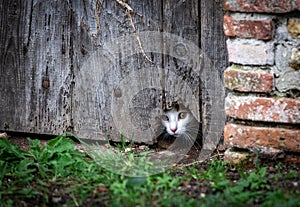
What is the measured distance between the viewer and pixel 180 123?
4062 mm

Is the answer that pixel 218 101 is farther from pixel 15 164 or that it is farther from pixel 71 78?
pixel 15 164

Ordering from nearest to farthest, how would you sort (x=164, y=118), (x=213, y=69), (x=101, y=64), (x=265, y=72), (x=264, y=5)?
(x=264, y=5), (x=265, y=72), (x=213, y=69), (x=101, y=64), (x=164, y=118)

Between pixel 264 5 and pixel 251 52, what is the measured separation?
265 millimetres

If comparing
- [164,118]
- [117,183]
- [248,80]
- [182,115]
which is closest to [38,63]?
[164,118]

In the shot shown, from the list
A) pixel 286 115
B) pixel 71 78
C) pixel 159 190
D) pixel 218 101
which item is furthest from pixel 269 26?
pixel 71 78

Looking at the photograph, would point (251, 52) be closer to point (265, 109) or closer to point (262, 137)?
point (265, 109)

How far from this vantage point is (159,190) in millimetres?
2842

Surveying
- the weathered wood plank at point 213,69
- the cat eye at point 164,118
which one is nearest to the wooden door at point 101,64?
the weathered wood plank at point 213,69

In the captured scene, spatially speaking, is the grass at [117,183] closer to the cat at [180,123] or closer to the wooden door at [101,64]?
the wooden door at [101,64]

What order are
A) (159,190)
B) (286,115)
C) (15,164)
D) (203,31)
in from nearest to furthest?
(159,190)
(286,115)
(15,164)
(203,31)

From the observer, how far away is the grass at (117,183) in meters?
2.69

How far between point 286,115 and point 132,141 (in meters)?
1.06

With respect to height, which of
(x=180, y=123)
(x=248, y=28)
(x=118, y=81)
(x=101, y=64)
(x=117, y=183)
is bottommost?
(x=117, y=183)

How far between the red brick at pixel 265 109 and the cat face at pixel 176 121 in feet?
2.70
